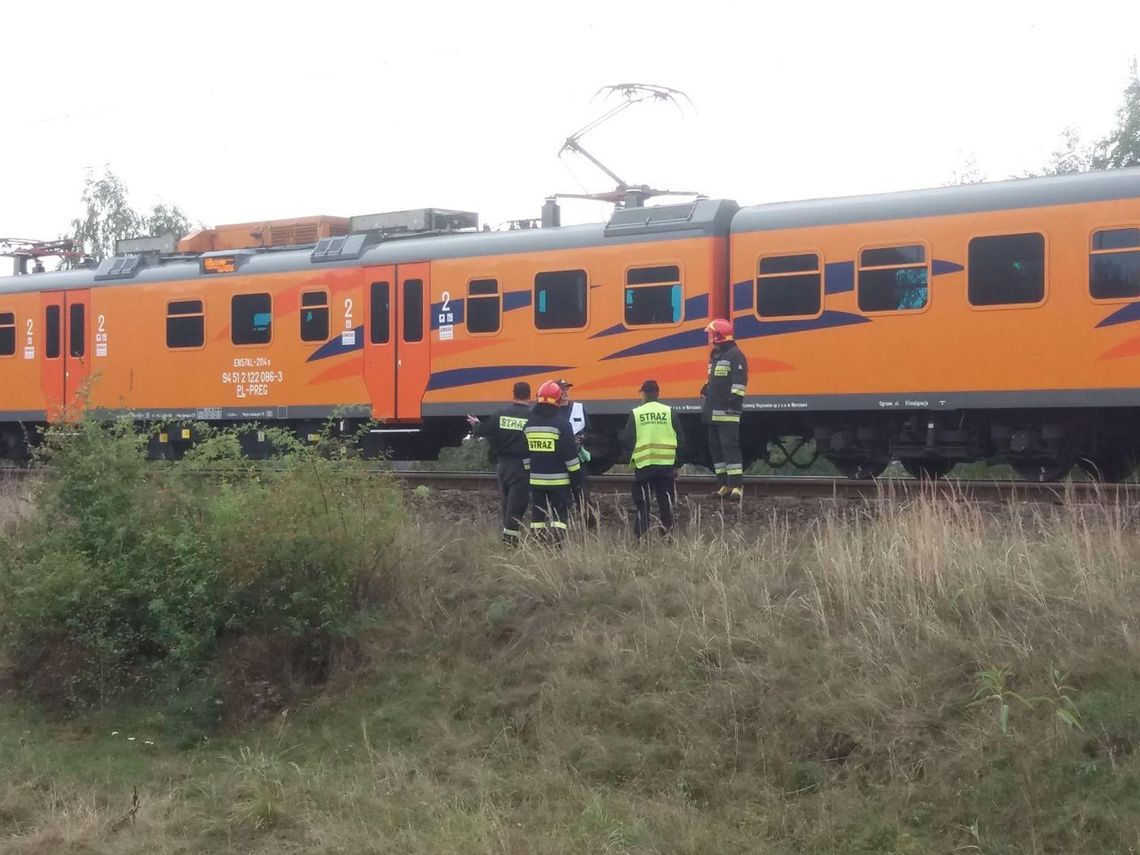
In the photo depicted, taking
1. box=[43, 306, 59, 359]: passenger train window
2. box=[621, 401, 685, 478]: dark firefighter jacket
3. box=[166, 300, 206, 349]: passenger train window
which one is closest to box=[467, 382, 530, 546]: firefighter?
box=[621, 401, 685, 478]: dark firefighter jacket

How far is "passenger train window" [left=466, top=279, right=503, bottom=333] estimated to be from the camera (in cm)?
1677

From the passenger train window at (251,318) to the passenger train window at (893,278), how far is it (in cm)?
841

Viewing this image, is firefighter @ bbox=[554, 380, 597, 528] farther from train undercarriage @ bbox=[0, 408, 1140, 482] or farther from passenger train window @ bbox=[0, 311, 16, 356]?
passenger train window @ bbox=[0, 311, 16, 356]

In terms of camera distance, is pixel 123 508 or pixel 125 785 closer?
pixel 125 785

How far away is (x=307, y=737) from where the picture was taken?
8867 millimetres

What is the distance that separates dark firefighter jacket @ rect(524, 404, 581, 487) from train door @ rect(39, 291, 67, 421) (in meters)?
12.4

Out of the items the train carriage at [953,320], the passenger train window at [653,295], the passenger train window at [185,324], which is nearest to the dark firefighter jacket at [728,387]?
the train carriage at [953,320]

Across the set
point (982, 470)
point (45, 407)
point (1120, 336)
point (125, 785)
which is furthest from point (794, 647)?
point (45, 407)

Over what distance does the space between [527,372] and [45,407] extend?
8947mm

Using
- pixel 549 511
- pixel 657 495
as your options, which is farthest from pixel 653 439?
pixel 549 511

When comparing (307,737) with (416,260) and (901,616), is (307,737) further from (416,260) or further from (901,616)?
(416,260)

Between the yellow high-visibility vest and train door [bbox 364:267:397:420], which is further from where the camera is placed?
train door [bbox 364:267:397:420]

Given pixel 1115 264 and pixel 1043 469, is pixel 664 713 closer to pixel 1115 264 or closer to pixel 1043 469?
pixel 1115 264

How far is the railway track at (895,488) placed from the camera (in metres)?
11.6
